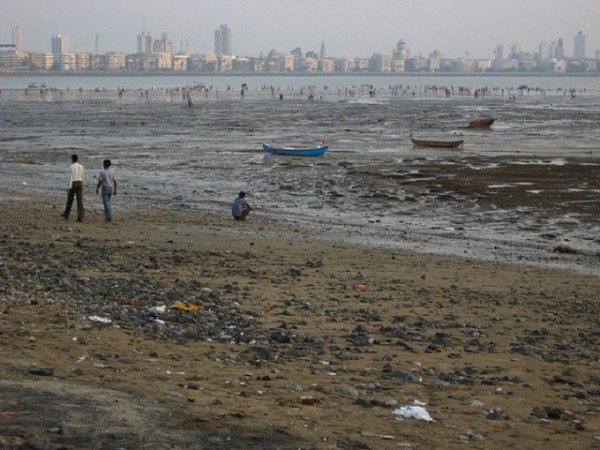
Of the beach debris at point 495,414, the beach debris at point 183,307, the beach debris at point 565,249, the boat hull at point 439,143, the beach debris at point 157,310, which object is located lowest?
the beach debris at point 565,249

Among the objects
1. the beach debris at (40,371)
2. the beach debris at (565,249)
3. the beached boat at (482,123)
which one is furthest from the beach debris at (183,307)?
the beached boat at (482,123)

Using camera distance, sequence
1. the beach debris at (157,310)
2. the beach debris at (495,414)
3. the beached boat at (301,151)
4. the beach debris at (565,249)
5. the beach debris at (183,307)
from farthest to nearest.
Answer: the beached boat at (301,151)
the beach debris at (565,249)
the beach debris at (183,307)
the beach debris at (157,310)
the beach debris at (495,414)

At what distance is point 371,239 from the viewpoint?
21.8 metres

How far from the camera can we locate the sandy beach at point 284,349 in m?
7.99

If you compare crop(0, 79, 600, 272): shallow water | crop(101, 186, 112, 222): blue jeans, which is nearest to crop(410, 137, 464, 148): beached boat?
crop(0, 79, 600, 272): shallow water

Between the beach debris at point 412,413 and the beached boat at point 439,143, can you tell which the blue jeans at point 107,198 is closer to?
the beach debris at point 412,413

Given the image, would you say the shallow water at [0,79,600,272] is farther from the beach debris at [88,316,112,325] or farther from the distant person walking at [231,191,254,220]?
the beach debris at [88,316,112,325]

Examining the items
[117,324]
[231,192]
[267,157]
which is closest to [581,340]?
[117,324]

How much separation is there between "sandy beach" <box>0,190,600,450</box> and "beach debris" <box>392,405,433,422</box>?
29 millimetres

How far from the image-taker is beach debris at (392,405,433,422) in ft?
28.5

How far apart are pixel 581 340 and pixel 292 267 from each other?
5.90 meters

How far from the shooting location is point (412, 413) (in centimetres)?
876

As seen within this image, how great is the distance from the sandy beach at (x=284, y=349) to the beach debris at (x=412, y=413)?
0.03 m

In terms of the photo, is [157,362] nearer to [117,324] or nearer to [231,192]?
[117,324]
